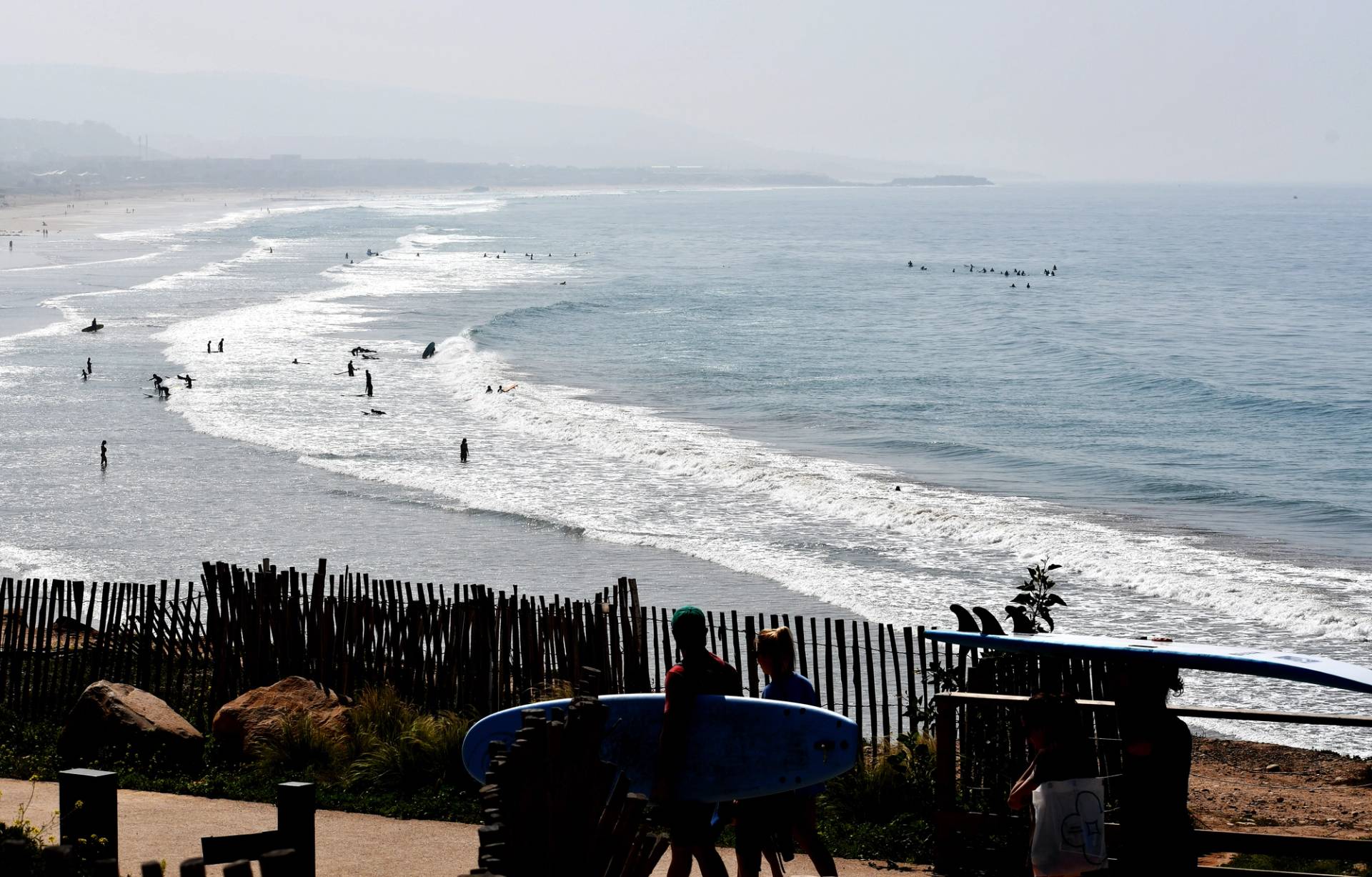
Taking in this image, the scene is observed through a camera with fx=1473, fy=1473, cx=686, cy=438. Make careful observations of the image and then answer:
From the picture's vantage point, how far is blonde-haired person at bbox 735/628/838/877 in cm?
685

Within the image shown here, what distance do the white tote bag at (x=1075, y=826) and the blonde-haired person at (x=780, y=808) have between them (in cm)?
128

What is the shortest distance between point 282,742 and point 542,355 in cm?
4079

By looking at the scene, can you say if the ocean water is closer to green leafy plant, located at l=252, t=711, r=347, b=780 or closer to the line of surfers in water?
green leafy plant, located at l=252, t=711, r=347, b=780

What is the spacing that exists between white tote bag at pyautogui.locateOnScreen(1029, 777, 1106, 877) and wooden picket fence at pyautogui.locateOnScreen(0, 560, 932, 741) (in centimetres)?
399

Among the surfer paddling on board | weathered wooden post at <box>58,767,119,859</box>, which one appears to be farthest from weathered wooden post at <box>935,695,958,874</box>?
weathered wooden post at <box>58,767,119,859</box>

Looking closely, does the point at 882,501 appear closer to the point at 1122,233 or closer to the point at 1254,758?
the point at 1254,758

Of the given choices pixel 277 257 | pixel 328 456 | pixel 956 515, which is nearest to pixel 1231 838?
pixel 956 515

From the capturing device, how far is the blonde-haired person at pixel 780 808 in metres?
6.85

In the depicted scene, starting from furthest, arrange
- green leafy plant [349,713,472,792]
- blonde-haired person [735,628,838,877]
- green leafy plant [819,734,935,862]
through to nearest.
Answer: green leafy plant [349,713,472,792], green leafy plant [819,734,935,862], blonde-haired person [735,628,838,877]

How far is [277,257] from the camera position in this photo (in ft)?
323

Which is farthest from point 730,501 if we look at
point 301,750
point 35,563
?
point 301,750

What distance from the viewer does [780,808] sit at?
686 cm

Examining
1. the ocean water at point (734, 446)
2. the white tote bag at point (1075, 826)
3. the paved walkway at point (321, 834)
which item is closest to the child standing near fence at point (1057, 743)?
the white tote bag at point (1075, 826)

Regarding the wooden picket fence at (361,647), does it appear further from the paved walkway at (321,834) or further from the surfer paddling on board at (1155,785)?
the surfer paddling on board at (1155,785)
